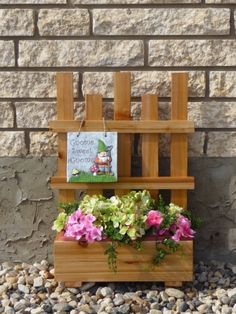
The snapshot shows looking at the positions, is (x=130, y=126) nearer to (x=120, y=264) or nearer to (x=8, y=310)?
(x=120, y=264)

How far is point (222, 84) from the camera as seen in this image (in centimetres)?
350

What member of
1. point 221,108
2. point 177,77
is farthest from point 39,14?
point 221,108

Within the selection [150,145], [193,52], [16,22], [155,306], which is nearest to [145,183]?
[150,145]

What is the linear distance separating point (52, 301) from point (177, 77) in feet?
4.74

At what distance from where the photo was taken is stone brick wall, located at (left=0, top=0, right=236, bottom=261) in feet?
11.4

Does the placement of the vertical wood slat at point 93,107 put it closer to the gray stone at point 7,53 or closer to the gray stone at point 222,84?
the gray stone at point 7,53

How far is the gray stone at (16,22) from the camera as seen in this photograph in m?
3.48

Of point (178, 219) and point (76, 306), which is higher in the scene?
point (178, 219)

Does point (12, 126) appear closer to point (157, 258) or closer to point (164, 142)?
point (164, 142)

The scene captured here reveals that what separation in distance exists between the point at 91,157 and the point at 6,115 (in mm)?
615

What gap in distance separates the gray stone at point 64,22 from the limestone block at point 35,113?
0.44 meters

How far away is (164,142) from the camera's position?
11.6ft

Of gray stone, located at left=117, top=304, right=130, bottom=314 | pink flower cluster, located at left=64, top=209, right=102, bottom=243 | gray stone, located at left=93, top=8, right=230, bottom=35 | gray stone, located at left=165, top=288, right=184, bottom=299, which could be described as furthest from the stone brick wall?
gray stone, located at left=117, top=304, right=130, bottom=314

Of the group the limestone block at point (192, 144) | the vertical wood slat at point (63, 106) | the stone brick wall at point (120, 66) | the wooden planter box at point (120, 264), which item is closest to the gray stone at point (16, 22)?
the stone brick wall at point (120, 66)
